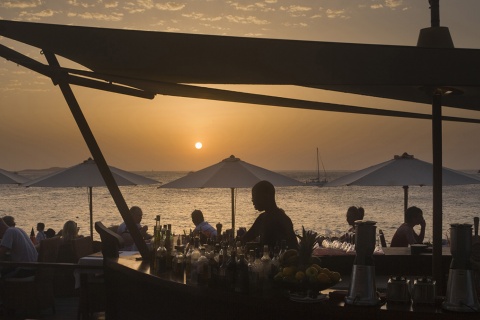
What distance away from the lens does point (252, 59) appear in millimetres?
3779

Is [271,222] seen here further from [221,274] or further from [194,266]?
[221,274]

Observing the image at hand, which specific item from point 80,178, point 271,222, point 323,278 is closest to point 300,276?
point 323,278

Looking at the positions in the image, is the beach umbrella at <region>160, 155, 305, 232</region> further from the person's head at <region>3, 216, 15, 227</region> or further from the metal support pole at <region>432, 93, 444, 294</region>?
the metal support pole at <region>432, 93, 444, 294</region>

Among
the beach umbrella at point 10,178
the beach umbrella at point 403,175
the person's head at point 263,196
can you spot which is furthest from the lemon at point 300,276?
the beach umbrella at point 10,178

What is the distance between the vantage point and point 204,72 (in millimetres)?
3967

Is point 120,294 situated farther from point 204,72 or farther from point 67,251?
point 67,251

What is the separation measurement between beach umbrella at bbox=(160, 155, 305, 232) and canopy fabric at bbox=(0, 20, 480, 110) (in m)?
7.74

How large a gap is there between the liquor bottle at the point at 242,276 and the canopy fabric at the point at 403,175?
806 centimetres

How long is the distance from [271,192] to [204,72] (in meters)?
2.50

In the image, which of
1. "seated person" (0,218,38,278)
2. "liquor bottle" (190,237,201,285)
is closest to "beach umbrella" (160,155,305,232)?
"seated person" (0,218,38,278)

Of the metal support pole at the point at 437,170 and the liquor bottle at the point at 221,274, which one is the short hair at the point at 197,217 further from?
the metal support pole at the point at 437,170

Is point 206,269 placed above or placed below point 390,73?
below

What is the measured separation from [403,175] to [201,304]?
27.9 ft

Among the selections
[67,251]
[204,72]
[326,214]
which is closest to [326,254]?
[67,251]
